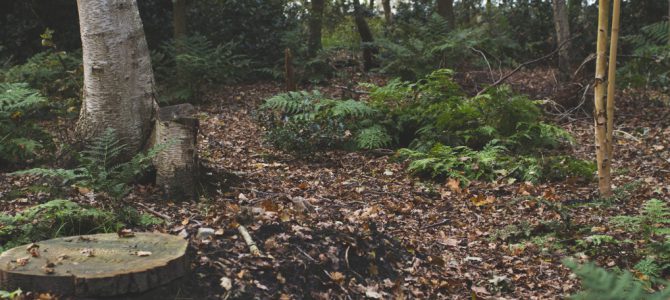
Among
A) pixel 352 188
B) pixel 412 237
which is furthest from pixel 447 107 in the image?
pixel 412 237

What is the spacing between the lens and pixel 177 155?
5.54m

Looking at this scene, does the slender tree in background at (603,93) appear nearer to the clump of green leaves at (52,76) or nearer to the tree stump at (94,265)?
the tree stump at (94,265)

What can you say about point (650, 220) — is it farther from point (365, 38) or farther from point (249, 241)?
point (365, 38)

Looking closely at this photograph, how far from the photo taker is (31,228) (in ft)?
14.1

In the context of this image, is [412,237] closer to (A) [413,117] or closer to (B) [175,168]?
(B) [175,168]

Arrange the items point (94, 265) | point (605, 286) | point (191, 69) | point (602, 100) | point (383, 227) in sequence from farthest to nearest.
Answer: point (191, 69), point (602, 100), point (383, 227), point (94, 265), point (605, 286)

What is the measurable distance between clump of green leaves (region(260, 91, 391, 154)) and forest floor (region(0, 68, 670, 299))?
245mm

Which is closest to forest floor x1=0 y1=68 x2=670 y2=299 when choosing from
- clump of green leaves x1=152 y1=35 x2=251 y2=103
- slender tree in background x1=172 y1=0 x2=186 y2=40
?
clump of green leaves x1=152 y1=35 x2=251 y2=103

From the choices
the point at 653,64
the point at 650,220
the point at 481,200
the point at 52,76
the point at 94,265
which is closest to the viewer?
the point at 94,265

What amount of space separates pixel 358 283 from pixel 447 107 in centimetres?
457

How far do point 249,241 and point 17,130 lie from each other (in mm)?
3884

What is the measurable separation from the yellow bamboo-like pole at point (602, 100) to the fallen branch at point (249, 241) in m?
3.39

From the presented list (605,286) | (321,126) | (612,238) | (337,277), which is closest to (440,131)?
(321,126)

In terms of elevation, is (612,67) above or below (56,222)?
above
